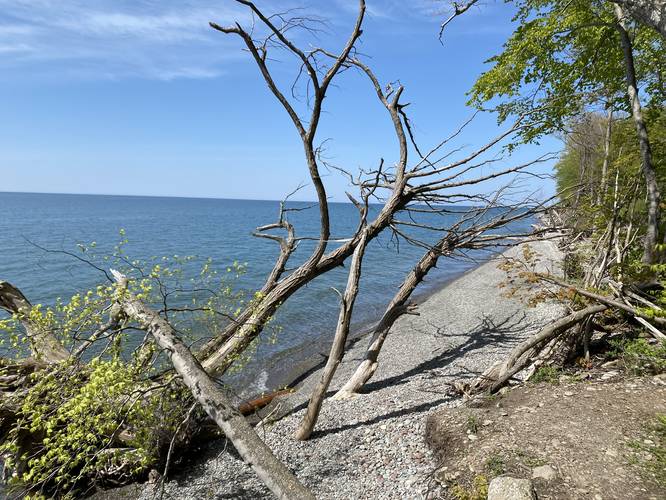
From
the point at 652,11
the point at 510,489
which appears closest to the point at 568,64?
the point at 652,11

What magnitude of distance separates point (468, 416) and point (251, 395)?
20.0ft

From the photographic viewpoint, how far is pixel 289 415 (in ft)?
27.7

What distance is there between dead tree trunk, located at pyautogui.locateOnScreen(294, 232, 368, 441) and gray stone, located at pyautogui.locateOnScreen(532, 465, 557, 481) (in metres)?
3.42

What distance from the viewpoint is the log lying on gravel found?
7.20m

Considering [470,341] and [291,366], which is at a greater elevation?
[470,341]

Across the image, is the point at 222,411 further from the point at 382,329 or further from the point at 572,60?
the point at 572,60

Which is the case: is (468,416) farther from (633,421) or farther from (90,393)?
(90,393)

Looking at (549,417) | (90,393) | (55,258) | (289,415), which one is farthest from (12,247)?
(549,417)

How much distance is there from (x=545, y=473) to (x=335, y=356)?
146 inches

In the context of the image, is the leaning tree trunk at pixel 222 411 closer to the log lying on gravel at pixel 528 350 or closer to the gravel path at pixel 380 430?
the gravel path at pixel 380 430

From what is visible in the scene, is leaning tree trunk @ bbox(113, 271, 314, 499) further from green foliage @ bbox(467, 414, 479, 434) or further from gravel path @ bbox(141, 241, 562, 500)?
green foliage @ bbox(467, 414, 479, 434)

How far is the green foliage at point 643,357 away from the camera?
641 cm

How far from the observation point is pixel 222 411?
445 centimetres

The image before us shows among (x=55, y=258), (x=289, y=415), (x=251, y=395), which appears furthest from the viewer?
(x=55, y=258)
